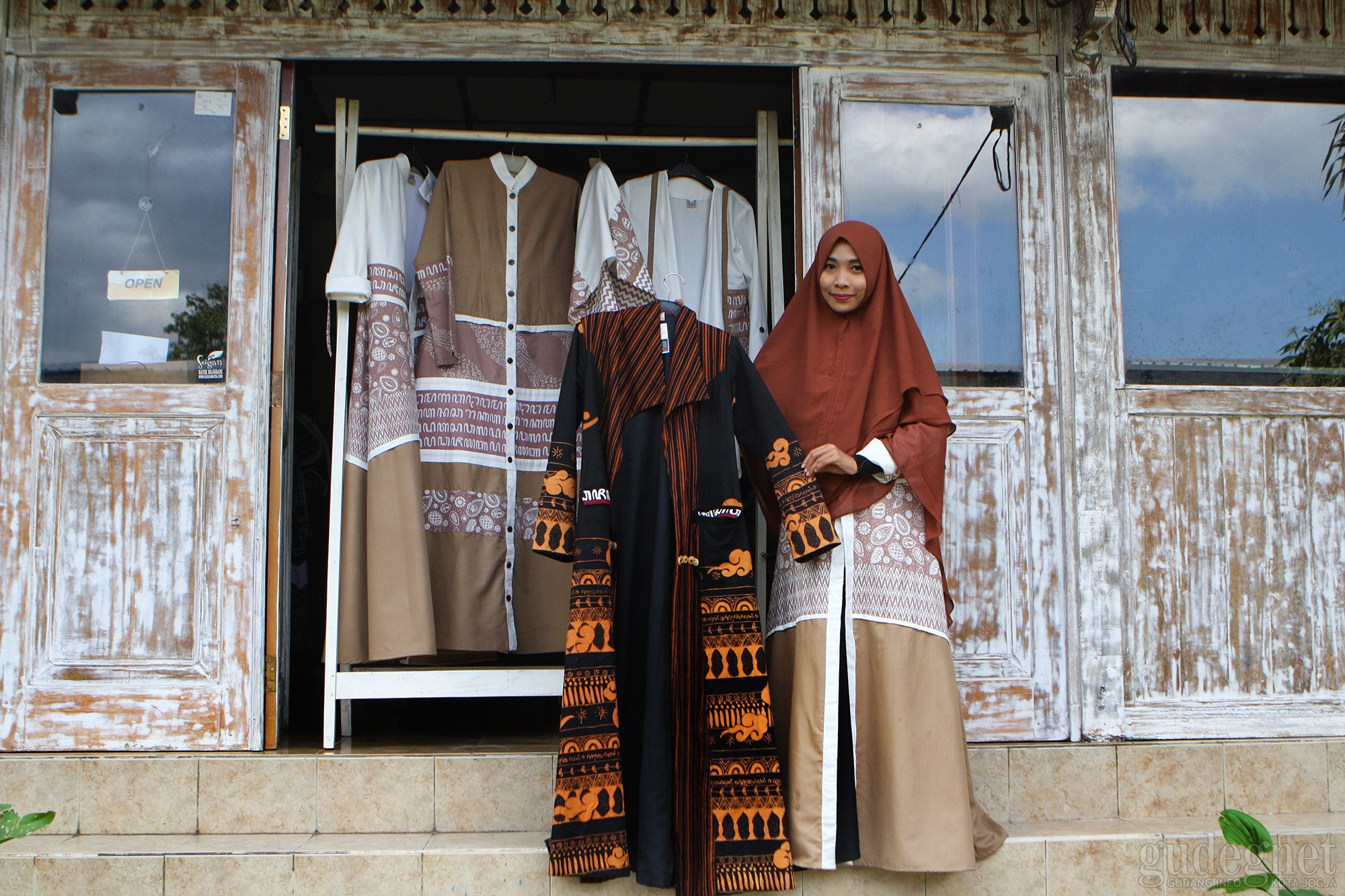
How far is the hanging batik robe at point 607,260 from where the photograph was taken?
125 inches

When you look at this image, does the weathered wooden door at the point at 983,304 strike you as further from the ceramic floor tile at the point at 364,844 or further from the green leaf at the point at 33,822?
the green leaf at the point at 33,822

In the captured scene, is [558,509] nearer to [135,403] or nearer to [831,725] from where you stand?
[831,725]

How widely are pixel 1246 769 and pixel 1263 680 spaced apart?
11.3 inches

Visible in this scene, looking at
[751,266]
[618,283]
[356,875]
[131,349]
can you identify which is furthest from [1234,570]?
[131,349]

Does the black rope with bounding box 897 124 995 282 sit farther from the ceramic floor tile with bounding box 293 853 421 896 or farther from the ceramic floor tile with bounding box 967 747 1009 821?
the ceramic floor tile with bounding box 293 853 421 896

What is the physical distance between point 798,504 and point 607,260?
46.6 inches

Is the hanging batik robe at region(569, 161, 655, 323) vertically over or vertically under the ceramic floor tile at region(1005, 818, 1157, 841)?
over

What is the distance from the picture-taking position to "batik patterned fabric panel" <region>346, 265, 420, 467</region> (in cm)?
297

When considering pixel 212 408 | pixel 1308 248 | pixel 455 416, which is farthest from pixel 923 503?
pixel 212 408

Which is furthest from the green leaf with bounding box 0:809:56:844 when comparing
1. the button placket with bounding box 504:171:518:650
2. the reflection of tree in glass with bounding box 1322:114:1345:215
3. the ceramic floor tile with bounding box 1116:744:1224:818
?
the reflection of tree in glass with bounding box 1322:114:1345:215

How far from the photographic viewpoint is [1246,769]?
281cm

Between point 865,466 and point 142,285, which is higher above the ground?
point 142,285

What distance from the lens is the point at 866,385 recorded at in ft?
8.25

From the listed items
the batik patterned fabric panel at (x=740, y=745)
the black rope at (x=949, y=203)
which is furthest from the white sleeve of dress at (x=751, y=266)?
the batik patterned fabric panel at (x=740, y=745)
